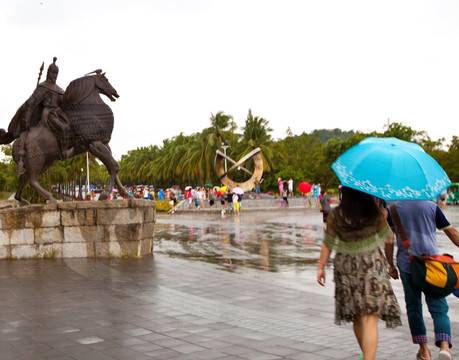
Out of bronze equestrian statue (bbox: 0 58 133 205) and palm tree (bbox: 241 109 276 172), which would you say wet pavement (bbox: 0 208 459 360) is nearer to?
bronze equestrian statue (bbox: 0 58 133 205)

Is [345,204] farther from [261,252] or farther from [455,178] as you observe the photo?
[455,178]

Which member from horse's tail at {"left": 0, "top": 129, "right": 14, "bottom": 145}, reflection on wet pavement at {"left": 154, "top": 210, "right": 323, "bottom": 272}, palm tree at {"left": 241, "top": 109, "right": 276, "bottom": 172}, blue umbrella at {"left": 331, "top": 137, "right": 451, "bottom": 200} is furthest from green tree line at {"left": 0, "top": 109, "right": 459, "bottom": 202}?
blue umbrella at {"left": 331, "top": 137, "right": 451, "bottom": 200}

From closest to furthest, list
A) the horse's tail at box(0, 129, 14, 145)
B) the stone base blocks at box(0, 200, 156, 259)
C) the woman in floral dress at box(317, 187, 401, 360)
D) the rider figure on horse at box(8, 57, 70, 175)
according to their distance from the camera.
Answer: the woman in floral dress at box(317, 187, 401, 360)
the stone base blocks at box(0, 200, 156, 259)
the rider figure on horse at box(8, 57, 70, 175)
the horse's tail at box(0, 129, 14, 145)

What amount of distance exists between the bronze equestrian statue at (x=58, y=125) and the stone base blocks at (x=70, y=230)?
2.26 feet

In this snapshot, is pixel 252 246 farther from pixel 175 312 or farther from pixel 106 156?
pixel 175 312

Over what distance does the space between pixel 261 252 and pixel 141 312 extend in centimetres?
629

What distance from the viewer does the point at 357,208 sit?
3.93 metres

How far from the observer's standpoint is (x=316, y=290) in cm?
762

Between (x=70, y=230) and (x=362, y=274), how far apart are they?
7.83 metres

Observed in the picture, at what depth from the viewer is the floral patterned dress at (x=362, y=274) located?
153 inches

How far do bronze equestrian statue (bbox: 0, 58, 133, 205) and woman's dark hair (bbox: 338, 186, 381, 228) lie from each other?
792 cm

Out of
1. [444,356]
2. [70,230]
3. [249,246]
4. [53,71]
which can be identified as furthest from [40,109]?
[444,356]

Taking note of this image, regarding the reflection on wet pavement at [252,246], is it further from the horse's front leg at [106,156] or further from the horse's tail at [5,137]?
the horse's tail at [5,137]

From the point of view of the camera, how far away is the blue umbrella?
3908 mm
